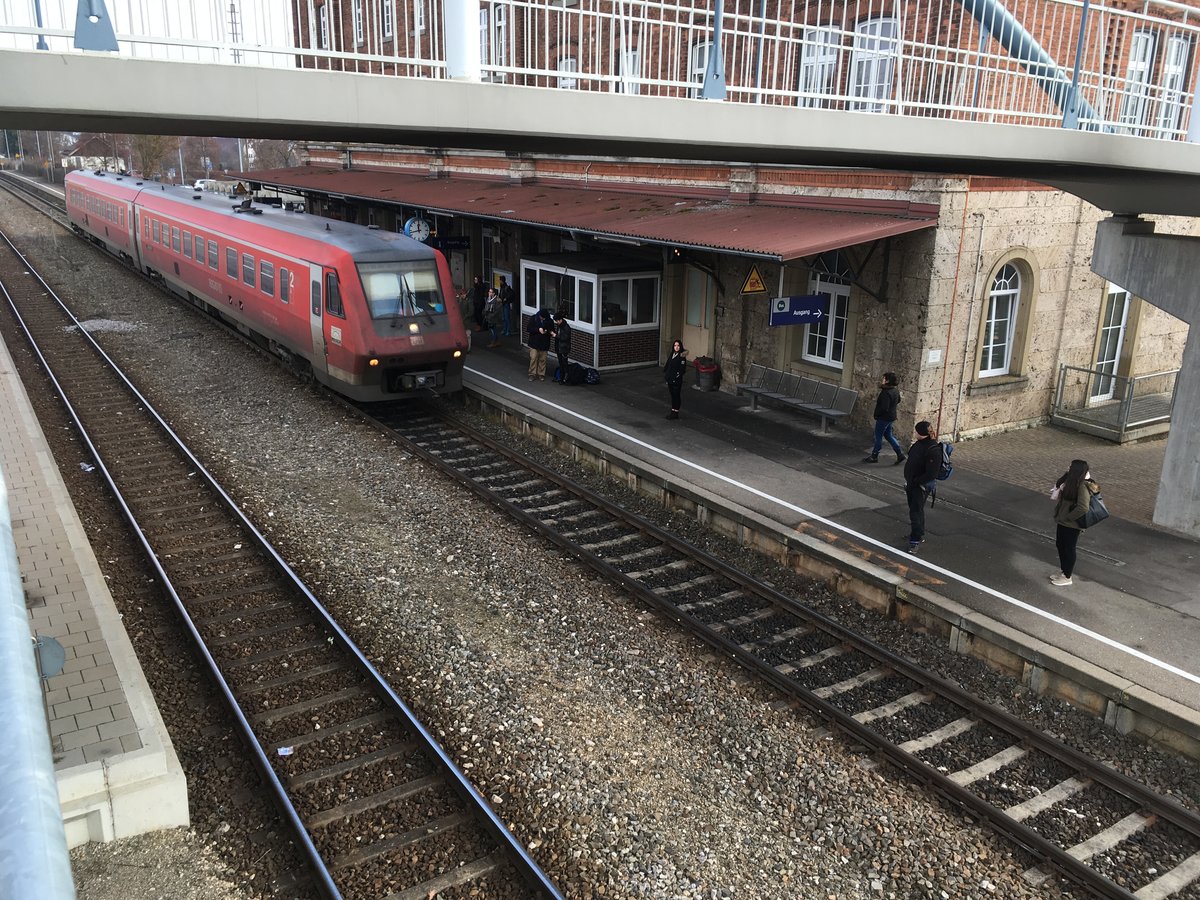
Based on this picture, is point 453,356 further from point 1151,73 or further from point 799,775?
point 1151,73

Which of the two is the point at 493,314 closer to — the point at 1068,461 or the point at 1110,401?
the point at 1068,461

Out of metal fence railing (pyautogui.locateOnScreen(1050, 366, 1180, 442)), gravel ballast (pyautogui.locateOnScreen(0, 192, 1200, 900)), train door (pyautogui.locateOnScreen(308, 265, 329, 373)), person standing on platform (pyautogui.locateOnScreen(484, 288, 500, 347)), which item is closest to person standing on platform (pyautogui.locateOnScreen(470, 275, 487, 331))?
person standing on platform (pyautogui.locateOnScreen(484, 288, 500, 347))

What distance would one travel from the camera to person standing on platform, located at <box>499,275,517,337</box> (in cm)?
2062

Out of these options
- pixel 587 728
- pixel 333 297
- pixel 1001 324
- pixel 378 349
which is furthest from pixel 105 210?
pixel 587 728

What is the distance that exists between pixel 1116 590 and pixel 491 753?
21.0 feet

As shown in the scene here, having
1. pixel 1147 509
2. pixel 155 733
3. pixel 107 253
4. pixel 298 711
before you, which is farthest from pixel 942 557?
pixel 107 253

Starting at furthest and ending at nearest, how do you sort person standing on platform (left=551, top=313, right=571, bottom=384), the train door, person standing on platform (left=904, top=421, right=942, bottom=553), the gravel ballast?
person standing on platform (left=551, top=313, right=571, bottom=384) < the train door < person standing on platform (left=904, top=421, right=942, bottom=553) < the gravel ballast

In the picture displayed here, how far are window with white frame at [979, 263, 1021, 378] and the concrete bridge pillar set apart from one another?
303 cm

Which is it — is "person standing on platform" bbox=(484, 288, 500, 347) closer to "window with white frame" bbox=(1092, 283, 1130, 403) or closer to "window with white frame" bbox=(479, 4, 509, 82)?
"window with white frame" bbox=(479, 4, 509, 82)

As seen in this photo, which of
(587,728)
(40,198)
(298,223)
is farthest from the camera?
(40,198)

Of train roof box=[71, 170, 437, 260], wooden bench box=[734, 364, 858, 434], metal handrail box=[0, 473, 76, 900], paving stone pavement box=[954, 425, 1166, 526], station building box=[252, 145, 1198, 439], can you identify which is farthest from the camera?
train roof box=[71, 170, 437, 260]

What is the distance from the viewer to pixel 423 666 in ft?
25.8

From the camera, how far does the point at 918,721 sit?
7492 millimetres

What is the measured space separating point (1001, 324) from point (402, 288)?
373 inches
